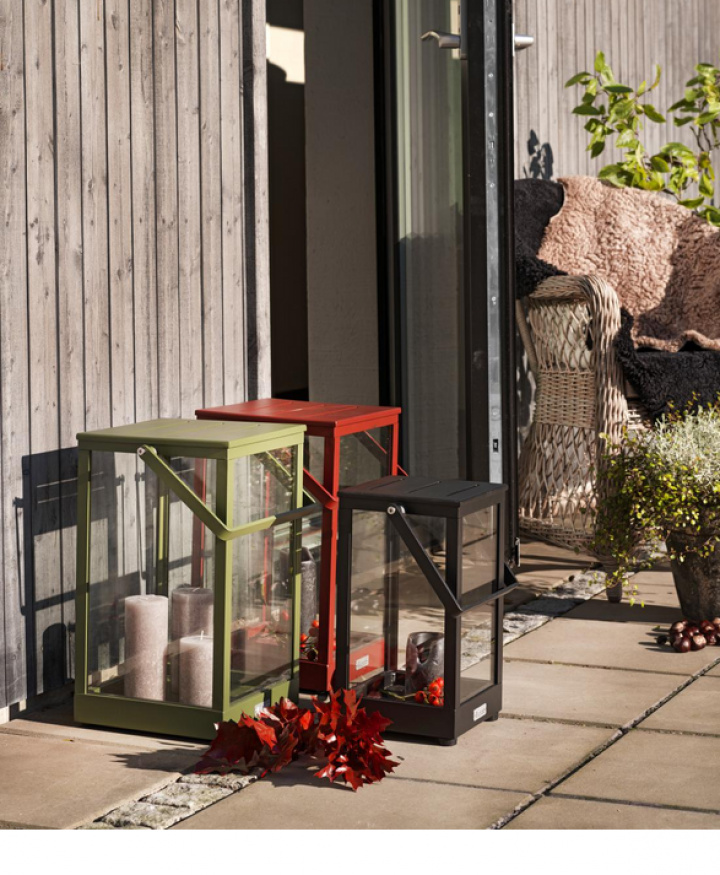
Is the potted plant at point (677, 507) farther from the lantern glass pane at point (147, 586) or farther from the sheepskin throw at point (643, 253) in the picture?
the sheepskin throw at point (643, 253)

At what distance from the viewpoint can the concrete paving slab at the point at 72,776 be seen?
6.60 ft

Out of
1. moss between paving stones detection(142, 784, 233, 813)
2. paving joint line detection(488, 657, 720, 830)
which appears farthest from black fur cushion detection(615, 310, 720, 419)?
moss between paving stones detection(142, 784, 233, 813)

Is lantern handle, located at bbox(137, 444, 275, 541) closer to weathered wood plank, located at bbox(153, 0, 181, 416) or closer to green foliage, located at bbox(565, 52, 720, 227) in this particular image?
weathered wood plank, located at bbox(153, 0, 181, 416)

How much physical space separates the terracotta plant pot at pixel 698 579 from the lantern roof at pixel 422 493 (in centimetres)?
84

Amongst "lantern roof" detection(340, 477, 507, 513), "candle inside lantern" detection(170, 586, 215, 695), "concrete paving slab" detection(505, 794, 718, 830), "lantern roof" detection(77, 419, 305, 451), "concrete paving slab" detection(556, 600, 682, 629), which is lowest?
"concrete paving slab" detection(505, 794, 718, 830)

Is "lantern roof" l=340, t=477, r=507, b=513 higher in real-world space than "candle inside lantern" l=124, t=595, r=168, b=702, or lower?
higher

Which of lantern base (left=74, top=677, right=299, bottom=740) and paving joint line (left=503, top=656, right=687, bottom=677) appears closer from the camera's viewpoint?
lantern base (left=74, top=677, right=299, bottom=740)

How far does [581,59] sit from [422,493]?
10.4 ft

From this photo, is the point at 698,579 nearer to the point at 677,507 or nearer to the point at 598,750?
the point at 677,507

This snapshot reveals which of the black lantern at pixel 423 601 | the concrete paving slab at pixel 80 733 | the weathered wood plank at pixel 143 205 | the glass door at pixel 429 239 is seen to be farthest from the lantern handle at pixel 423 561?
the glass door at pixel 429 239

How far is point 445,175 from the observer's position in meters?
4.08

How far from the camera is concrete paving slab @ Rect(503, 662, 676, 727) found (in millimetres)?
2545

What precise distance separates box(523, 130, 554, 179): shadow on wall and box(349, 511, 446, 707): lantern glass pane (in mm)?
2556

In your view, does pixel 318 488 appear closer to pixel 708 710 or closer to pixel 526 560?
pixel 708 710
